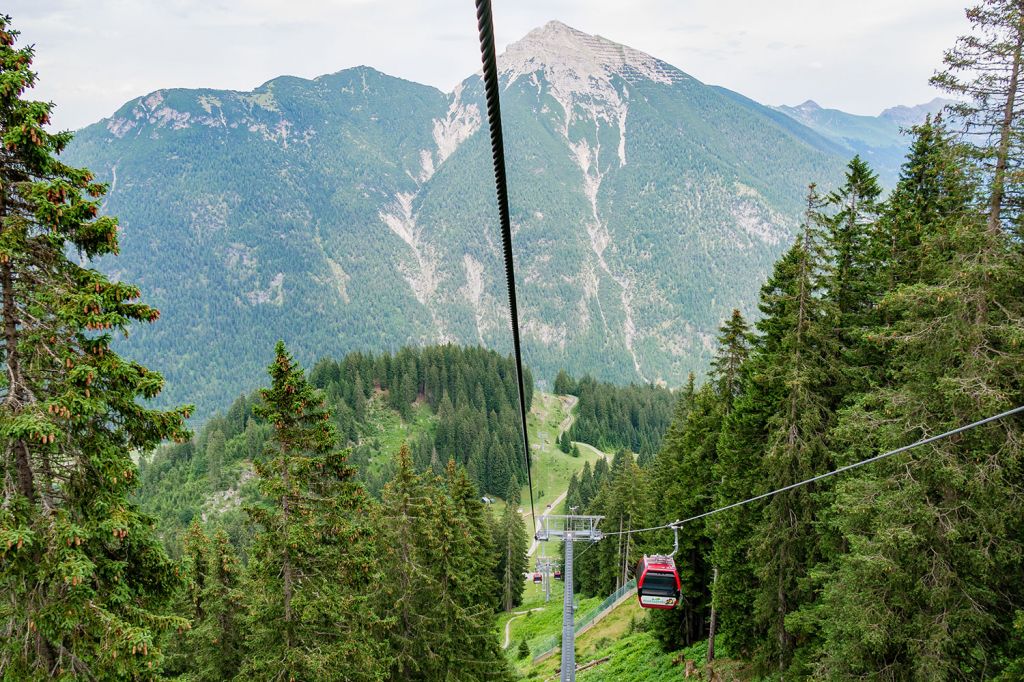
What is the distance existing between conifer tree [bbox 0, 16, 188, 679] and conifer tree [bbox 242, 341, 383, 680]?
679cm

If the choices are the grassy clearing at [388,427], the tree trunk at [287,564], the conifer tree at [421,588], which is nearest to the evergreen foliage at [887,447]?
the conifer tree at [421,588]

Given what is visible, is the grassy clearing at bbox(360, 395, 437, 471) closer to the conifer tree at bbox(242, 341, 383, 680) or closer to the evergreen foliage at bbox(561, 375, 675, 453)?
the evergreen foliage at bbox(561, 375, 675, 453)

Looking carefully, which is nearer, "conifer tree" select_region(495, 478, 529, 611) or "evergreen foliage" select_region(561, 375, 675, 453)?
"conifer tree" select_region(495, 478, 529, 611)

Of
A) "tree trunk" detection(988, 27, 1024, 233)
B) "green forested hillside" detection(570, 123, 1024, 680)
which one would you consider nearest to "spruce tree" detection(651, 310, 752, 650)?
"green forested hillside" detection(570, 123, 1024, 680)

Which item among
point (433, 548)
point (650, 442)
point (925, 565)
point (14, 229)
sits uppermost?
point (14, 229)

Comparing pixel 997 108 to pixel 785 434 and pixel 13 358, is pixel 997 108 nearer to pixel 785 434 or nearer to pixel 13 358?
pixel 785 434

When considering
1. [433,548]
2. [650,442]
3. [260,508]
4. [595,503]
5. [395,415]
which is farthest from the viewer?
[650,442]

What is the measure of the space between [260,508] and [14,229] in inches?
379

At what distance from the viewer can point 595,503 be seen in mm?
62375

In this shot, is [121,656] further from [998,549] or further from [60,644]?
[998,549]

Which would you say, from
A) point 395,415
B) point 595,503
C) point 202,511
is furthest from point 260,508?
point 395,415

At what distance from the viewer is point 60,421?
8805mm

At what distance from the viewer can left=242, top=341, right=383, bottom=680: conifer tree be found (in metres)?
16.4

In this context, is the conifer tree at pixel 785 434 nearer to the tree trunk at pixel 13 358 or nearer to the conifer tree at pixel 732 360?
the conifer tree at pixel 732 360
